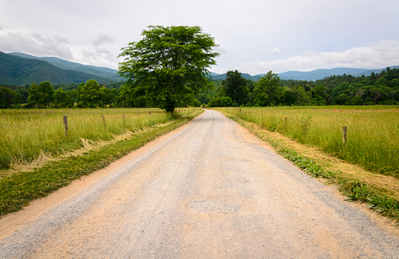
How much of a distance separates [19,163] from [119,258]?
5.58 meters

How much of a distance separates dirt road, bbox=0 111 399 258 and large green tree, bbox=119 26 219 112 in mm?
18835

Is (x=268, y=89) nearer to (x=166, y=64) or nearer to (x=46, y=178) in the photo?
(x=166, y=64)

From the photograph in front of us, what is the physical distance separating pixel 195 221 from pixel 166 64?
2322 centimetres

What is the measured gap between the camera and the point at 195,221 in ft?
10.2

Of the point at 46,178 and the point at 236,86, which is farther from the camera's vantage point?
the point at 236,86

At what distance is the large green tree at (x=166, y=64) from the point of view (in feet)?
75.8

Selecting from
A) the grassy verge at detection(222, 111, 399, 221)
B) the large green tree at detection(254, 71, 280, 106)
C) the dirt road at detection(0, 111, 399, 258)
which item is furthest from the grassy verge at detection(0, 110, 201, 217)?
the large green tree at detection(254, 71, 280, 106)

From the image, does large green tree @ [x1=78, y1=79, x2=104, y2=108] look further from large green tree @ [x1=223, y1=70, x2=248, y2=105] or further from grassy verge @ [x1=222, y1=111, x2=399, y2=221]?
grassy verge @ [x1=222, y1=111, x2=399, y2=221]

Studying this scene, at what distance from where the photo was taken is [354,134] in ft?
22.1

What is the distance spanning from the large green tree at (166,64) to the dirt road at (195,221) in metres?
18.8

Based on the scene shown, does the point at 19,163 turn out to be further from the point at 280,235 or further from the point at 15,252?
the point at 280,235

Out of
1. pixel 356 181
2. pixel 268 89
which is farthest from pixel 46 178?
pixel 268 89

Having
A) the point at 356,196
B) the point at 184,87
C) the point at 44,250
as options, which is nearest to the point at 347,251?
the point at 356,196

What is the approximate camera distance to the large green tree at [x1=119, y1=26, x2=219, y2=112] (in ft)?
75.8
